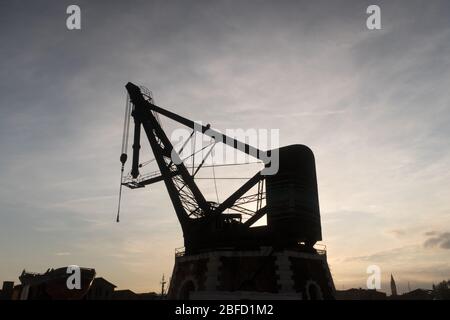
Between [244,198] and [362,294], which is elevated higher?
[244,198]

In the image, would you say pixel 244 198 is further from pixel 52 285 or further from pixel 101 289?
pixel 101 289

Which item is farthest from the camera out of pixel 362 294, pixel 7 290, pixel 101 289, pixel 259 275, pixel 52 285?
pixel 362 294

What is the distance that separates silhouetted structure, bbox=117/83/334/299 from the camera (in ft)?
62.0

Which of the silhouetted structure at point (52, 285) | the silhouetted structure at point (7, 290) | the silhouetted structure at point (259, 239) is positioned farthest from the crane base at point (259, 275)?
the silhouetted structure at point (7, 290)

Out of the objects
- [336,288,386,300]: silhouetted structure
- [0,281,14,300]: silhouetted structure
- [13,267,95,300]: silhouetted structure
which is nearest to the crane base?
[13,267,95,300]: silhouetted structure

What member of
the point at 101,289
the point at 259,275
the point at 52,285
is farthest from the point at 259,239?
the point at 101,289

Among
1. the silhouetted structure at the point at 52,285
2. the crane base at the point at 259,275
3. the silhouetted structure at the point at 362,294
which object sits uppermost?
the crane base at the point at 259,275

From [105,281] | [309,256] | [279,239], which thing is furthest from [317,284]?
[105,281]

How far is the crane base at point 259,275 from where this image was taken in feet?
60.2

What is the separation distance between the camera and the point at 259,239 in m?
20.0

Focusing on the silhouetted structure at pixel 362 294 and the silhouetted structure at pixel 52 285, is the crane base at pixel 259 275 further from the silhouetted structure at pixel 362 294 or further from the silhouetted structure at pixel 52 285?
the silhouetted structure at pixel 362 294

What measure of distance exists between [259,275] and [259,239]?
84.4 inches

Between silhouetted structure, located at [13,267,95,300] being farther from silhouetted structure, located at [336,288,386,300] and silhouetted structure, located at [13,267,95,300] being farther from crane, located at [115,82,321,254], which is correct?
silhouetted structure, located at [336,288,386,300]
